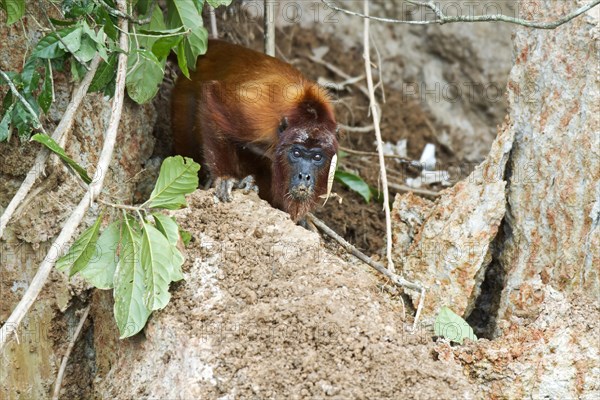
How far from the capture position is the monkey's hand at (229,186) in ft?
17.0

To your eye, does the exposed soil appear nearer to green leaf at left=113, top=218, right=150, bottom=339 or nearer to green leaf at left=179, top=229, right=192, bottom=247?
green leaf at left=179, top=229, right=192, bottom=247

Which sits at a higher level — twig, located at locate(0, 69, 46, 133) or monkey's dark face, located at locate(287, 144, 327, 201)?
twig, located at locate(0, 69, 46, 133)

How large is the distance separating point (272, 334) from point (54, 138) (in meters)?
1.68

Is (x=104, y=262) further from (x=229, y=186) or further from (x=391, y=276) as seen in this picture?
(x=391, y=276)

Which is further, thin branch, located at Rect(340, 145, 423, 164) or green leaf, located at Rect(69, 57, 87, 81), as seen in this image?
thin branch, located at Rect(340, 145, 423, 164)

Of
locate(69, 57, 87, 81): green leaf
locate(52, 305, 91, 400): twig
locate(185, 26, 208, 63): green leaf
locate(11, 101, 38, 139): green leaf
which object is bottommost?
locate(52, 305, 91, 400): twig

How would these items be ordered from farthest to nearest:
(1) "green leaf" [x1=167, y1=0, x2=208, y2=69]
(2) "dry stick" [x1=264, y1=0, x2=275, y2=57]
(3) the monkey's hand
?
(2) "dry stick" [x1=264, y1=0, x2=275, y2=57], (1) "green leaf" [x1=167, y1=0, x2=208, y2=69], (3) the monkey's hand

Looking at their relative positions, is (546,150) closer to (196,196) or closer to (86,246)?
(196,196)

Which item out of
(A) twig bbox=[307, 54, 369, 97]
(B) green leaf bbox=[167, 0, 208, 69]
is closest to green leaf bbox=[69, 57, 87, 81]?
(B) green leaf bbox=[167, 0, 208, 69]

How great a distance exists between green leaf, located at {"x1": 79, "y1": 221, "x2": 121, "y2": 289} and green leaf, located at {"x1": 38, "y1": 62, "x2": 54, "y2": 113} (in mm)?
855

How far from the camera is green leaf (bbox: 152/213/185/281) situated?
4.40m

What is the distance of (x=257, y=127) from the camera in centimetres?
591

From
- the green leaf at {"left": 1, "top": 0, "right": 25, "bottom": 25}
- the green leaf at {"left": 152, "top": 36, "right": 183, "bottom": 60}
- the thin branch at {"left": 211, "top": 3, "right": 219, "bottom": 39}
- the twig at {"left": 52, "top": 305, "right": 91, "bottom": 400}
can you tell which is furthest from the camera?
the thin branch at {"left": 211, "top": 3, "right": 219, "bottom": 39}

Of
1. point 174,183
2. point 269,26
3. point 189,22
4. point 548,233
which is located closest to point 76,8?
point 189,22
